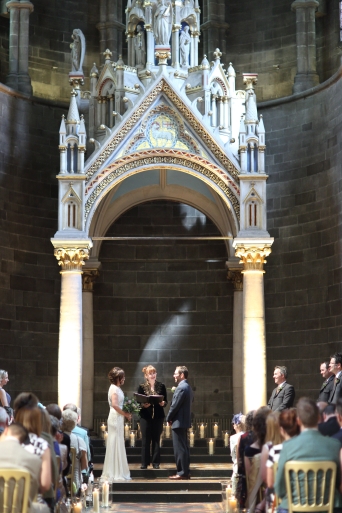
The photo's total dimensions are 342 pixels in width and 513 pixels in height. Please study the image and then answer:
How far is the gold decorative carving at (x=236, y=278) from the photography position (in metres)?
17.8

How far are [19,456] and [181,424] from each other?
6711 millimetres

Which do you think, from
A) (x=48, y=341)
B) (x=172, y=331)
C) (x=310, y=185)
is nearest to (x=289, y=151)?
(x=310, y=185)

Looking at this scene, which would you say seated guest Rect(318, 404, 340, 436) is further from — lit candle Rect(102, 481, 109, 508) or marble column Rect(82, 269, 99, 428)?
marble column Rect(82, 269, 99, 428)

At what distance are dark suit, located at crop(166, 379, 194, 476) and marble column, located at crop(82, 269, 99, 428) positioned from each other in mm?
4711

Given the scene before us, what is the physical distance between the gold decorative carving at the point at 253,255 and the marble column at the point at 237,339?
252cm

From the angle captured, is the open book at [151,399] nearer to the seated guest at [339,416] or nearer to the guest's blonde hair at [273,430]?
the guest's blonde hair at [273,430]

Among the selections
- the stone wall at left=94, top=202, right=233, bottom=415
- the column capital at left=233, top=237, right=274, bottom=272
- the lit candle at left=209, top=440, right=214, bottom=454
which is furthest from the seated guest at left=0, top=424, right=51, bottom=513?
the stone wall at left=94, top=202, right=233, bottom=415

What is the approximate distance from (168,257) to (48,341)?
3203 mm

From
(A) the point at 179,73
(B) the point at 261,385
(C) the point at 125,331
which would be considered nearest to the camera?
(B) the point at 261,385

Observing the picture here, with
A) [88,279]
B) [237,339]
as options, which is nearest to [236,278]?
[237,339]

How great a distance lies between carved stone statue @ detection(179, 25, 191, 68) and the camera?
55.6 feet

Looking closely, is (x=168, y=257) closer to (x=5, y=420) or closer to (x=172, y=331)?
(x=172, y=331)

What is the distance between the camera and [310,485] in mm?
6258

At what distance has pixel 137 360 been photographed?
742 inches
